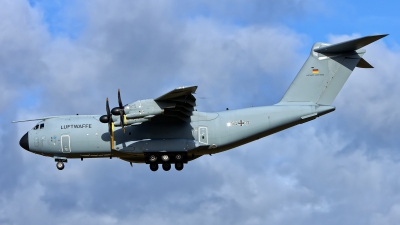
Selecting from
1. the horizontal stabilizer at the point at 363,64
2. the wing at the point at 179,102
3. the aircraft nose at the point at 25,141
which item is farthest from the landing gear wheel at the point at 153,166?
the horizontal stabilizer at the point at 363,64

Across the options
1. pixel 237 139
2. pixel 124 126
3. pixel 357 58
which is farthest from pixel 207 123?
pixel 357 58

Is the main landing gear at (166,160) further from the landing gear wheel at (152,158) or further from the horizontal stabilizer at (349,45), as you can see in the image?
the horizontal stabilizer at (349,45)

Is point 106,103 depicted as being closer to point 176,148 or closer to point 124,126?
point 124,126

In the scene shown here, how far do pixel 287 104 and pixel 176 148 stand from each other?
4.42 meters

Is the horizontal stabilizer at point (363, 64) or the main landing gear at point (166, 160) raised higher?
the horizontal stabilizer at point (363, 64)

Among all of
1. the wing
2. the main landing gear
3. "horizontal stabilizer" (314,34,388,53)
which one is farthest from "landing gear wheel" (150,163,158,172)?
"horizontal stabilizer" (314,34,388,53)

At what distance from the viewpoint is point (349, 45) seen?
2770 centimetres

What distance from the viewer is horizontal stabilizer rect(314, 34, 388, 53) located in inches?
1053

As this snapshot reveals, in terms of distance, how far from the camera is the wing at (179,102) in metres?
25.7

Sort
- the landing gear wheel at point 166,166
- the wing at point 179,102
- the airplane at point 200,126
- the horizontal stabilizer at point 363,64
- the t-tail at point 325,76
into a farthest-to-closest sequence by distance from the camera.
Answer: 1. the horizontal stabilizer at point 363,64
2. the t-tail at point 325,76
3. the landing gear wheel at point 166,166
4. the airplane at point 200,126
5. the wing at point 179,102

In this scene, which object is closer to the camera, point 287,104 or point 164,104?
point 164,104

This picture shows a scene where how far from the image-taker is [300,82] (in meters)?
28.6

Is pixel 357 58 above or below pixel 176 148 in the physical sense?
above

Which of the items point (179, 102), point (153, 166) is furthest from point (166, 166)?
point (179, 102)
